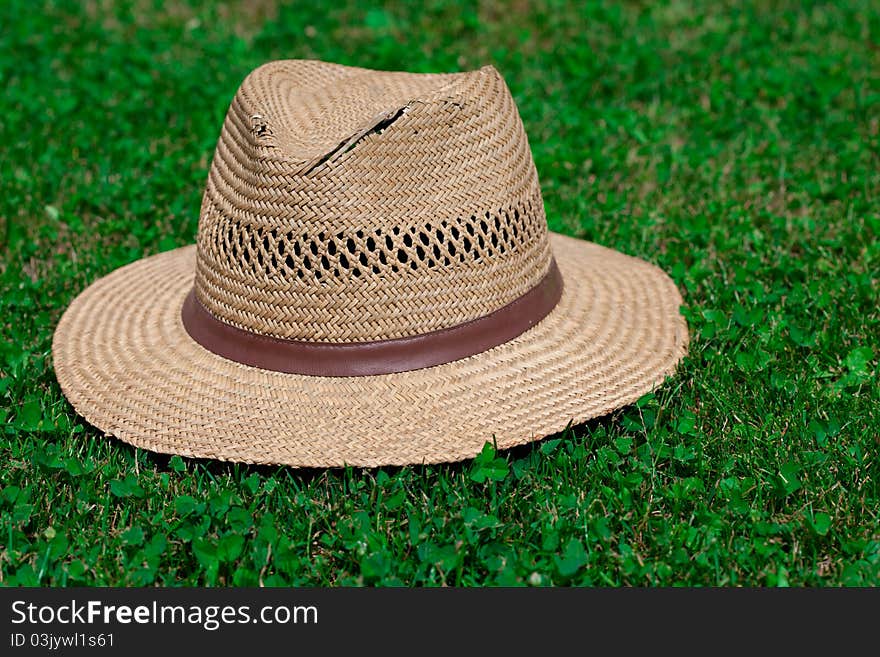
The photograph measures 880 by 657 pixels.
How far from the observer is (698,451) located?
3.51m

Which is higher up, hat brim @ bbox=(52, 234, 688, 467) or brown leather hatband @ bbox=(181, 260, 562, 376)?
brown leather hatband @ bbox=(181, 260, 562, 376)

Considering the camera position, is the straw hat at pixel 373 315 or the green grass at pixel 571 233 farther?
the straw hat at pixel 373 315

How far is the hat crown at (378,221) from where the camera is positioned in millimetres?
3299

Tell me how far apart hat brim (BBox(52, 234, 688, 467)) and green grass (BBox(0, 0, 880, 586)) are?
135 mm

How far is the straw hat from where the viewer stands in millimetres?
3291

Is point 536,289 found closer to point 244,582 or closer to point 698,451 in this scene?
point 698,451

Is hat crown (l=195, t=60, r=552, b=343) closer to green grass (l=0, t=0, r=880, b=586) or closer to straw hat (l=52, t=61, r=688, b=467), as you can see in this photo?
straw hat (l=52, t=61, r=688, b=467)

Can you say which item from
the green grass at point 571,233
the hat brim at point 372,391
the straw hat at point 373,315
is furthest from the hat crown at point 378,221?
the green grass at point 571,233

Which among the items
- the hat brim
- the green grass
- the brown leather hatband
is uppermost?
the brown leather hatband

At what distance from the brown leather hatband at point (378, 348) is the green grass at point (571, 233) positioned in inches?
13.2

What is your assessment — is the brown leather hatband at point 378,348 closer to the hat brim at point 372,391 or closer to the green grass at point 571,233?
the hat brim at point 372,391

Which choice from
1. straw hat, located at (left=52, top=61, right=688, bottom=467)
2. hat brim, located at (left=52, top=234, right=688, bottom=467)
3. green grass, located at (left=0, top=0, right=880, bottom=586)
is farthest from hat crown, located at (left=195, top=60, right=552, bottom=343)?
green grass, located at (left=0, top=0, right=880, bottom=586)

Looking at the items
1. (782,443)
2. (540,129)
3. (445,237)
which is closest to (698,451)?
(782,443)

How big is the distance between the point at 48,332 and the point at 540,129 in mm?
2990
